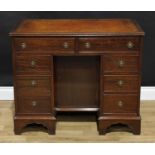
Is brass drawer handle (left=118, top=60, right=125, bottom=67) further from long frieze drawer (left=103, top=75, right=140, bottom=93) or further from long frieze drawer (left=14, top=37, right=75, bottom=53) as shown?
long frieze drawer (left=14, top=37, right=75, bottom=53)

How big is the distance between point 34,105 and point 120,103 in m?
0.62

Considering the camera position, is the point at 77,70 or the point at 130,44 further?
the point at 77,70

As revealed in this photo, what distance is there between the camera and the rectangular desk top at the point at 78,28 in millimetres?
2641

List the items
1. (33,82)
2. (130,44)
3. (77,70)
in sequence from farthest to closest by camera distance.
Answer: (77,70)
(33,82)
(130,44)

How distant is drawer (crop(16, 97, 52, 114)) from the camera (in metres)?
2.80

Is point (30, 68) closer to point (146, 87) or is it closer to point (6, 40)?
point (6, 40)

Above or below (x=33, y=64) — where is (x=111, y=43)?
above

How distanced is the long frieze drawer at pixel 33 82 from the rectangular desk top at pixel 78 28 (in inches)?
12.6

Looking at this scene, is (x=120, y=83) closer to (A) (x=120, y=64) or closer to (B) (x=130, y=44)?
(A) (x=120, y=64)

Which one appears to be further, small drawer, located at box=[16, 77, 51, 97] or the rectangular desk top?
small drawer, located at box=[16, 77, 51, 97]

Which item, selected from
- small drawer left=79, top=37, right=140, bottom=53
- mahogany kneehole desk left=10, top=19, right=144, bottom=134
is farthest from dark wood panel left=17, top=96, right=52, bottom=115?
small drawer left=79, top=37, right=140, bottom=53

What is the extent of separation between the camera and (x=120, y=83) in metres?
2.75

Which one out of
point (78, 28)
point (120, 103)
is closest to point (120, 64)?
point (120, 103)

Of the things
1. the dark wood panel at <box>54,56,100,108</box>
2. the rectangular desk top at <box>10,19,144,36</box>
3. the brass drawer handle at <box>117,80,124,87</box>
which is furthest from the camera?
the dark wood panel at <box>54,56,100,108</box>
